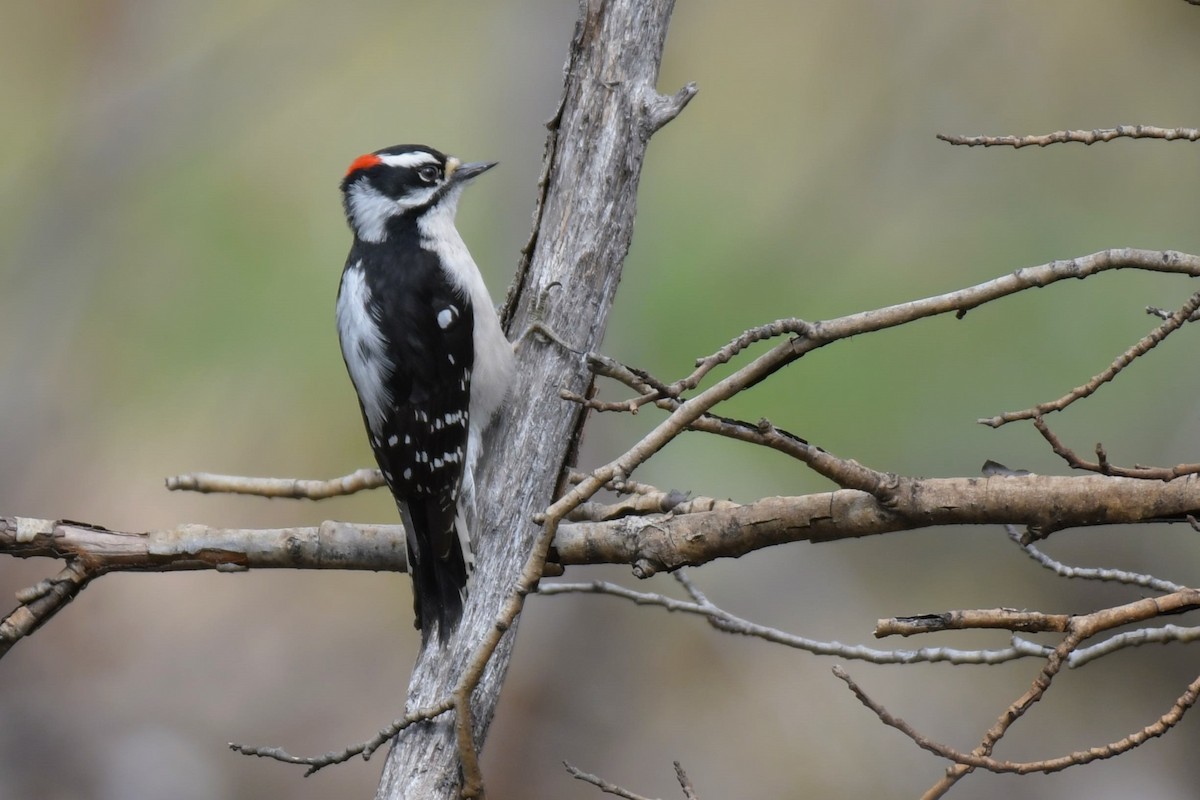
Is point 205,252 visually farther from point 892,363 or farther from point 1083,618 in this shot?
point 1083,618

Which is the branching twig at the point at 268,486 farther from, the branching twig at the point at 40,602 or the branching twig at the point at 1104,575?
the branching twig at the point at 1104,575

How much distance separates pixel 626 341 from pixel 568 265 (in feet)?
7.91

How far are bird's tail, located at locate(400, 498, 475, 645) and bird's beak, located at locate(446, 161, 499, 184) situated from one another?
0.76m

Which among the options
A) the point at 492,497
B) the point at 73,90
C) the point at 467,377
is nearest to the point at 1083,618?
the point at 492,497

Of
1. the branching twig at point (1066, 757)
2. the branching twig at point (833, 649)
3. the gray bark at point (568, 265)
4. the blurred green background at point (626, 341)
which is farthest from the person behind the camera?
the blurred green background at point (626, 341)

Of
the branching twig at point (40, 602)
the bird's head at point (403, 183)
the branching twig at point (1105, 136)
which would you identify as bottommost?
the branching twig at point (40, 602)

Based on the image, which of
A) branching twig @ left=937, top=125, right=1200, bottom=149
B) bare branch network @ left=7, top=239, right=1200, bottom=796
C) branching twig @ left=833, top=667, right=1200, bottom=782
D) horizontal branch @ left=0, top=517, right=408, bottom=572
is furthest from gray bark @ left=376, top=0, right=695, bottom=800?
branching twig @ left=833, top=667, right=1200, bottom=782

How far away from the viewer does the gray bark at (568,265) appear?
178cm

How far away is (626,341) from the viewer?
4.29 metres

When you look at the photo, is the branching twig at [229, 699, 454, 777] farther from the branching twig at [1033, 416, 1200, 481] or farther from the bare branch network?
the branching twig at [1033, 416, 1200, 481]

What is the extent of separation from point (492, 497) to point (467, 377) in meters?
0.38

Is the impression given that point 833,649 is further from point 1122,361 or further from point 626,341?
point 626,341

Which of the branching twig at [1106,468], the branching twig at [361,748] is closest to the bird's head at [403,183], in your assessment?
the branching twig at [361,748]

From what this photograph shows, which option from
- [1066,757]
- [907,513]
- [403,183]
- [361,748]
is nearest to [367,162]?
[403,183]
